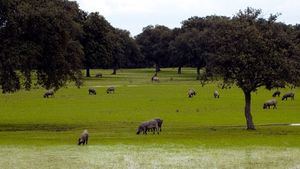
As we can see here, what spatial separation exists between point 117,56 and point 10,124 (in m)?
111

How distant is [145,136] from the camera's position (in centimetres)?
4162

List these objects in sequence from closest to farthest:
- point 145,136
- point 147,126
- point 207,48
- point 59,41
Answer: point 145,136 < point 147,126 < point 207,48 < point 59,41

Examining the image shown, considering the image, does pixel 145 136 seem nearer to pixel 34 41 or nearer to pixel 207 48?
pixel 207 48

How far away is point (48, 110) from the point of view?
63.1 m

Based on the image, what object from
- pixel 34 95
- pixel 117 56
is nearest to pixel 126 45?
pixel 117 56

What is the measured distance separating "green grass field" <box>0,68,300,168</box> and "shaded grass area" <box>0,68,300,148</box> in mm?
61

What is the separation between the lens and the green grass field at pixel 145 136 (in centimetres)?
3027

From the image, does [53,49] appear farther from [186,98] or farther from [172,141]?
[186,98]

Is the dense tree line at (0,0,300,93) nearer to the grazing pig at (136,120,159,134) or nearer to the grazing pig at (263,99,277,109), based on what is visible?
the grazing pig at (136,120,159,134)

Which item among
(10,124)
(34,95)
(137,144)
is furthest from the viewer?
(34,95)

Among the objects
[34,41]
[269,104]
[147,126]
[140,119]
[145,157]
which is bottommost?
[140,119]

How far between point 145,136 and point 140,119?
481 inches

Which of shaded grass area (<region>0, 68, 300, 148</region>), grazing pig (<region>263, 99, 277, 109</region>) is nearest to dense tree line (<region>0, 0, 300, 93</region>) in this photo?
shaded grass area (<region>0, 68, 300, 148</region>)

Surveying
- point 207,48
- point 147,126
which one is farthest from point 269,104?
point 147,126
